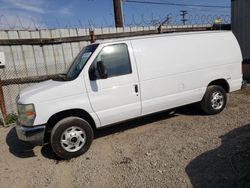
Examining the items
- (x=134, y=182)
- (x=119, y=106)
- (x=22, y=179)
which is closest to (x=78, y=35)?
(x=119, y=106)

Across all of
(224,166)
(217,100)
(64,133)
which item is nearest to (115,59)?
(64,133)

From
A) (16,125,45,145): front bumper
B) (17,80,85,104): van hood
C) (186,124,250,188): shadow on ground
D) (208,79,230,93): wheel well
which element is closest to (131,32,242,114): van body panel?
(208,79,230,93): wheel well

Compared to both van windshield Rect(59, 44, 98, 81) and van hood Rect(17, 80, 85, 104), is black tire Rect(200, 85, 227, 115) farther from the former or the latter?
van hood Rect(17, 80, 85, 104)

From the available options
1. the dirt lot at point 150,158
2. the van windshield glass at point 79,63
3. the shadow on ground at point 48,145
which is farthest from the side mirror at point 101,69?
the shadow on ground at point 48,145

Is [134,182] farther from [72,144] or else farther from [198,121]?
[198,121]

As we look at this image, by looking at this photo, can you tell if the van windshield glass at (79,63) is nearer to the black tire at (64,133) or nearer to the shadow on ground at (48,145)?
the black tire at (64,133)

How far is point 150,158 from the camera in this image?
436 cm

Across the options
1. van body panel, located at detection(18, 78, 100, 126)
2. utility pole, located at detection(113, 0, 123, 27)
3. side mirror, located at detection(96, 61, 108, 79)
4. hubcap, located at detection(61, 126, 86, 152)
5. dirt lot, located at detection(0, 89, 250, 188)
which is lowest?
dirt lot, located at detection(0, 89, 250, 188)

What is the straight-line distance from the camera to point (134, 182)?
12.1 feet

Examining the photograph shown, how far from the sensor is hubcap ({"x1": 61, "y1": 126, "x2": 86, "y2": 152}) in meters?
4.61

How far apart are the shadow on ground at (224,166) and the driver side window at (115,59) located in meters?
2.15

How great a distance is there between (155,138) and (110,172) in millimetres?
1474

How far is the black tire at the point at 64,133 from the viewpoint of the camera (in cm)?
451

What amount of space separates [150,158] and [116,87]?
1.49 m
